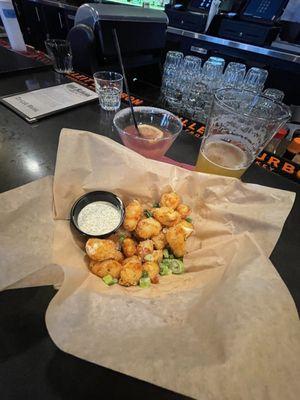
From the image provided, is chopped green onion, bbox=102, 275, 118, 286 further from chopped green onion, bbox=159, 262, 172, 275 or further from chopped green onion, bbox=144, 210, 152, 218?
chopped green onion, bbox=144, 210, 152, 218

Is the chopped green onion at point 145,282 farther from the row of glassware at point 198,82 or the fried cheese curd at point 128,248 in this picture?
the row of glassware at point 198,82

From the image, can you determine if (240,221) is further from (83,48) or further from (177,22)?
(177,22)

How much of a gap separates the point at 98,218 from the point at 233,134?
540mm

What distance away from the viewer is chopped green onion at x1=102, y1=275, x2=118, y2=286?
568mm

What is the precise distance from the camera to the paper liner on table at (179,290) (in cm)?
35

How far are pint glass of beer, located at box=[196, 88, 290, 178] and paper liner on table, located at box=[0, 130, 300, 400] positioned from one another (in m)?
0.14

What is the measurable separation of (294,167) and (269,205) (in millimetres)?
570


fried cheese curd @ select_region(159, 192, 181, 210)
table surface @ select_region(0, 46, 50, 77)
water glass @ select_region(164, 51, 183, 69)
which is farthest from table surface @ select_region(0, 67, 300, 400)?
water glass @ select_region(164, 51, 183, 69)

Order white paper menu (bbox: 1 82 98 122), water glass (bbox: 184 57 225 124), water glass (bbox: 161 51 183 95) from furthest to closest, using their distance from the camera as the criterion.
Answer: water glass (bbox: 161 51 183 95), water glass (bbox: 184 57 225 124), white paper menu (bbox: 1 82 98 122)

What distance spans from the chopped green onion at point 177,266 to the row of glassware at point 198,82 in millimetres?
1174

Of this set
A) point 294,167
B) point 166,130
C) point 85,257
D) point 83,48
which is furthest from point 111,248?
point 83,48

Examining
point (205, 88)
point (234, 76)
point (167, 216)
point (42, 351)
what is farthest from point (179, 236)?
point (234, 76)

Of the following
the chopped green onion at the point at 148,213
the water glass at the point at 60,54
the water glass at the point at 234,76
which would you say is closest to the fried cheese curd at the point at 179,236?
the chopped green onion at the point at 148,213

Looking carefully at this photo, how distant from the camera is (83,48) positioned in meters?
1.45
